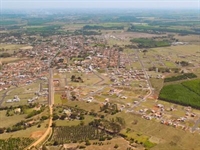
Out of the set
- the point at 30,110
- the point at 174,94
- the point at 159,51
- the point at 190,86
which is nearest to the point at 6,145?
the point at 30,110

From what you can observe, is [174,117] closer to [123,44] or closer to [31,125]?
[31,125]

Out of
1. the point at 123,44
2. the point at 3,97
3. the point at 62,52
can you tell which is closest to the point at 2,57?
the point at 62,52

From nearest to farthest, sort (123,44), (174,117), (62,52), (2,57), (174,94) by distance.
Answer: (174,117), (174,94), (2,57), (62,52), (123,44)

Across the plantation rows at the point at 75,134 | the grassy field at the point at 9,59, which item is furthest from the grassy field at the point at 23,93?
the grassy field at the point at 9,59

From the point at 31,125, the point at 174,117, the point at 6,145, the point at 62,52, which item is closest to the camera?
the point at 6,145

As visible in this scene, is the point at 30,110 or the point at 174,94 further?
the point at 174,94

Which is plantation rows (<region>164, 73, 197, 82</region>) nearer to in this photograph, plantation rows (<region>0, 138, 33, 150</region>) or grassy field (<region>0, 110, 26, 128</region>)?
grassy field (<region>0, 110, 26, 128</region>)
